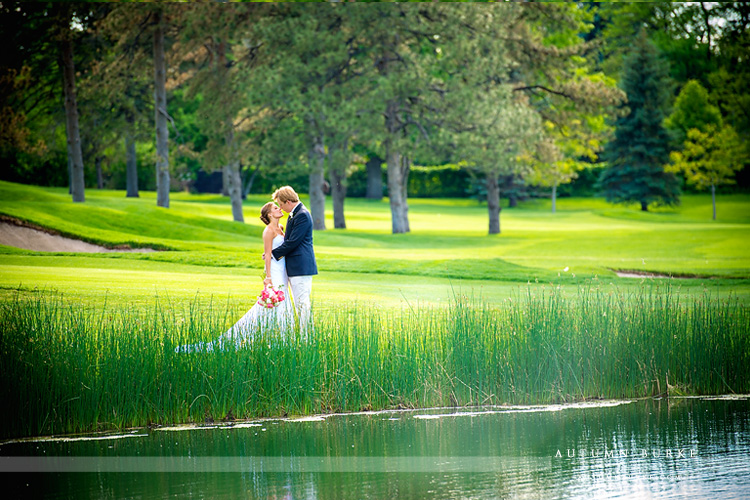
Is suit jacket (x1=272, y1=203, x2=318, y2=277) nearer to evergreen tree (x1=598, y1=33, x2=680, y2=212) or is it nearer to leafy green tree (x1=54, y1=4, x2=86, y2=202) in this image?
leafy green tree (x1=54, y1=4, x2=86, y2=202)

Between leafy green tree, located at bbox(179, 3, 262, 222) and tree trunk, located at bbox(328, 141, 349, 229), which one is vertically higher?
leafy green tree, located at bbox(179, 3, 262, 222)

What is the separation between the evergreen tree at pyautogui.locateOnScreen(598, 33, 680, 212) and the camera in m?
39.7

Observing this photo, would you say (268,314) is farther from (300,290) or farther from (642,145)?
(642,145)

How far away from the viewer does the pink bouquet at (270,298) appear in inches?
302

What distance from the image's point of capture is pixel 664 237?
24.3 m

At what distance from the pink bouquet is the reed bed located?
0.52 m

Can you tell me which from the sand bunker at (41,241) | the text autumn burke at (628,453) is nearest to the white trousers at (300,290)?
the text autumn burke at (628,453)

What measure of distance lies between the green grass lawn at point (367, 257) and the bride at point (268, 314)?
711mm

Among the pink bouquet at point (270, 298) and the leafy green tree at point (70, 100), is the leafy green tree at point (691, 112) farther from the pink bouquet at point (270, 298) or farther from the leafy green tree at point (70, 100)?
the pink bouquet at point (270, 298)

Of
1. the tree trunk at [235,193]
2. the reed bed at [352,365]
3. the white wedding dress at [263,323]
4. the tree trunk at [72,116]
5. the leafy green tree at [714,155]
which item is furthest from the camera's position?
the leafy green tree at [714,155]

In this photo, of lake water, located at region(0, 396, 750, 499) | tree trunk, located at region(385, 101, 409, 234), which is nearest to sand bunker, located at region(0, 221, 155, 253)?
tree trunk, located at region(385, 101, 409, 234)

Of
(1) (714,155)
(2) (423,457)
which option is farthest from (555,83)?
(2) (423,457)

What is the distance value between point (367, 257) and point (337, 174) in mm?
8120

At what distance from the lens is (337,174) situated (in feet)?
86.1
